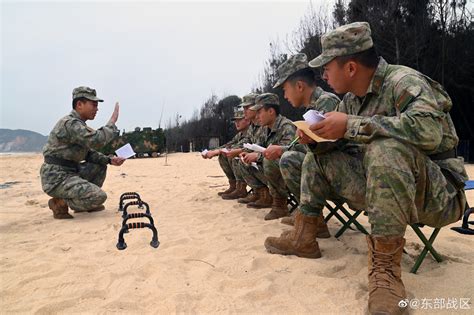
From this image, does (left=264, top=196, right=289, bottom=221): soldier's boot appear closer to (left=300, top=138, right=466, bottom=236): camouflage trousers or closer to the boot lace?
(left=300, top=138, right=466, bottom=236): camouflage trousers

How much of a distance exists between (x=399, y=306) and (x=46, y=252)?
2.64m

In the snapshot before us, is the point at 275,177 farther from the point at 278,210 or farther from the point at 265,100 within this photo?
the point at 265,100

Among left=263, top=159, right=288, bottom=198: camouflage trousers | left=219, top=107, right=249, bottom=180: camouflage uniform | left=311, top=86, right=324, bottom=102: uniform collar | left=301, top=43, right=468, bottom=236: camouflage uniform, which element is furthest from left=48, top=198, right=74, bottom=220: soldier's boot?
left=301, top=43, right=468, bottom=236: camouflage uniform

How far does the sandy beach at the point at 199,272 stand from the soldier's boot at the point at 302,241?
6 centimetres

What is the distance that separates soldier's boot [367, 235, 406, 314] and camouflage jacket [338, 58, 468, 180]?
0.50 m

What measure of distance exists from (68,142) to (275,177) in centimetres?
265

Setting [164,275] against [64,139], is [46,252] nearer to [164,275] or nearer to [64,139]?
[164,275]

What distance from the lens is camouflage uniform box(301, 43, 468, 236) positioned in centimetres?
167

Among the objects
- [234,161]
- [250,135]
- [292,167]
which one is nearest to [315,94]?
[292,167]

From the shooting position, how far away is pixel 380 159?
169cm

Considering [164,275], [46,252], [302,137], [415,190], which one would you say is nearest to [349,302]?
[415,190]

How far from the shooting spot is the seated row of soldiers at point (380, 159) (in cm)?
167

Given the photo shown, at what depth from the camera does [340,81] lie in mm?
2098

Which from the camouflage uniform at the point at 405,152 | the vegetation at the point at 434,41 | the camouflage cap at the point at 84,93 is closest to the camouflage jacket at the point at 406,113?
the camouflage uniform at the point at 405,152
